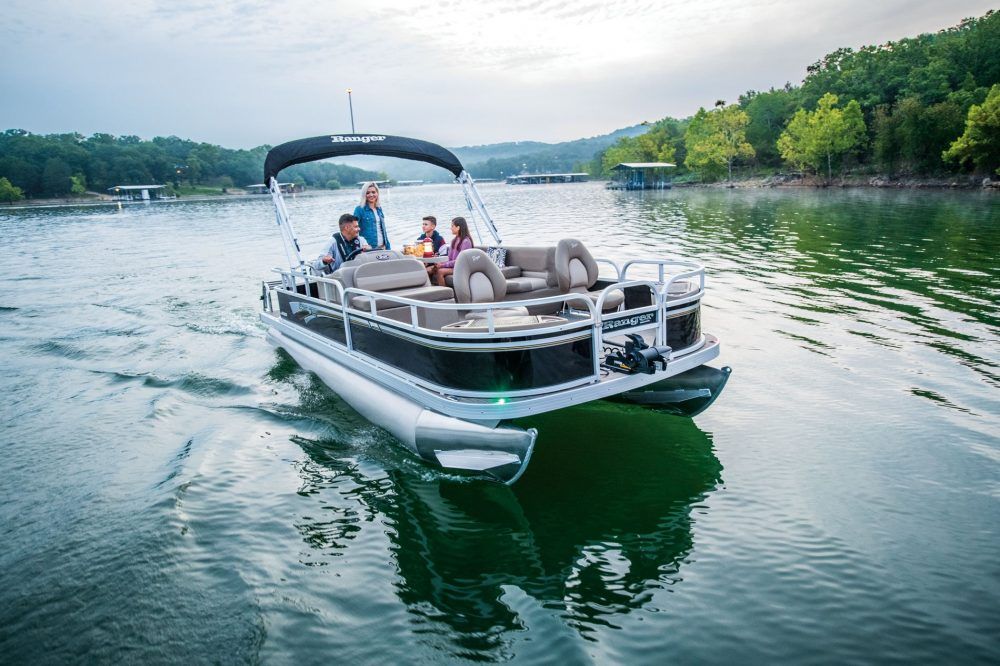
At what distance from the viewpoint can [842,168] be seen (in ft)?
215

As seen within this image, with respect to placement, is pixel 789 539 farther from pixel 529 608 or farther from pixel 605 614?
pixel 529 608

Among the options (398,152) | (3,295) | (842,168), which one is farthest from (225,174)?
(398,152)

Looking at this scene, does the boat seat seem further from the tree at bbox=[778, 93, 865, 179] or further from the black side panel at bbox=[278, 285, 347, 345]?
the tree at bbox=[778, 93, 865, 179]

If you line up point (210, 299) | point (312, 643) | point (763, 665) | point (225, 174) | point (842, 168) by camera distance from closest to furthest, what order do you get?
point (763, 665), point (312, 643), point (210, 299), point (842, 168), point (225, 174)

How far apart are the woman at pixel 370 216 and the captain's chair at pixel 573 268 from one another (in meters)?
3.55

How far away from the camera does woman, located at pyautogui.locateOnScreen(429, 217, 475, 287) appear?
29.7 feet

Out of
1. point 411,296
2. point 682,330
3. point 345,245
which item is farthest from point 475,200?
point 682,330

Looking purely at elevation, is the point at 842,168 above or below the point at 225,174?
below

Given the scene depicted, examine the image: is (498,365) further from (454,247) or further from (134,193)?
(134,193)

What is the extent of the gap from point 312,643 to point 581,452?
3252mm

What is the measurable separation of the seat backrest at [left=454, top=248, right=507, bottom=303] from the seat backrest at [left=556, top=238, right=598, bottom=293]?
83 centimetres

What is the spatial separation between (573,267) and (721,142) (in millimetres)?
89430

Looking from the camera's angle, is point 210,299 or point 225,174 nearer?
point 210,299

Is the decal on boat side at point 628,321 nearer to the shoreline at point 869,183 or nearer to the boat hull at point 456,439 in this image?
the boat hull at point 456,439
